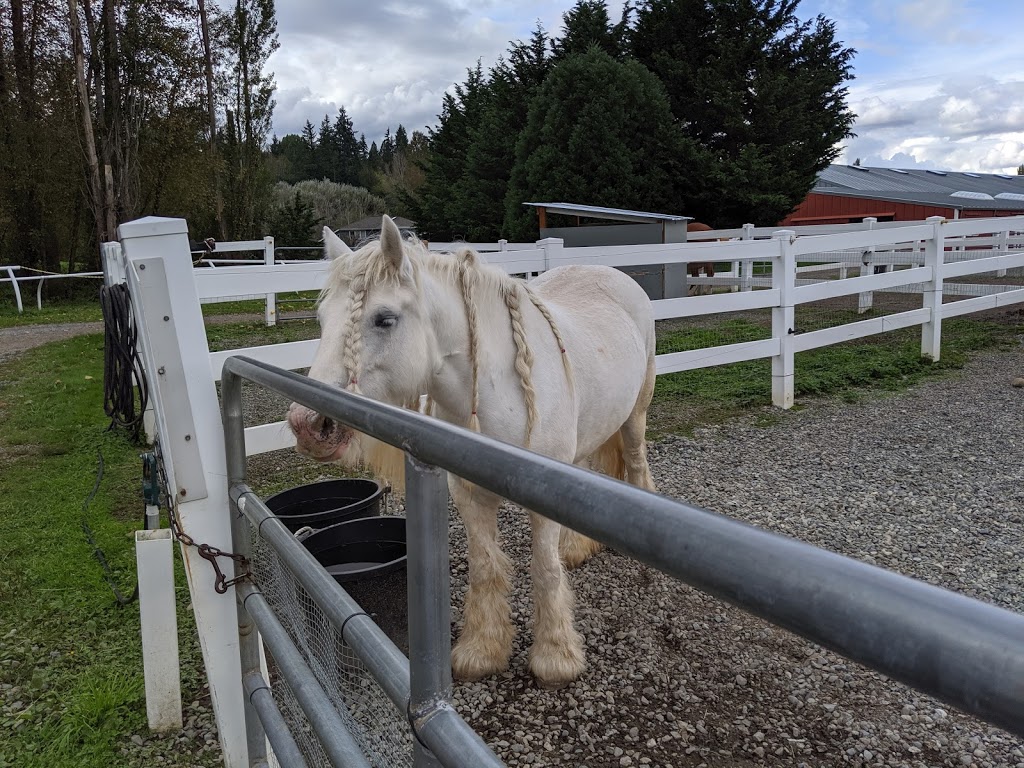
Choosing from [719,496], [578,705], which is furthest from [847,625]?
[719,496]

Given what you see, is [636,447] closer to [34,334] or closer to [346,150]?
[34,334]

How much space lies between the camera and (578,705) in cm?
245

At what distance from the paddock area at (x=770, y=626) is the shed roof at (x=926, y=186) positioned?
20774mm

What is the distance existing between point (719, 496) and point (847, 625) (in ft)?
13.2

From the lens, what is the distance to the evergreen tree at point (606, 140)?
19781 millimetres

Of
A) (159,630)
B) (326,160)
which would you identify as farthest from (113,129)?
(326,160)

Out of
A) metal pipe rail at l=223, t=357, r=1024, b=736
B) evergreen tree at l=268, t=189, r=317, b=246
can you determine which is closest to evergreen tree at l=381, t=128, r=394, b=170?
evergreen tree at l=268, t=189, r=317, b=246

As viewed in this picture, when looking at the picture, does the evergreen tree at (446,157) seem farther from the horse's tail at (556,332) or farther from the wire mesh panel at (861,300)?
the horse's tail at (556,332)

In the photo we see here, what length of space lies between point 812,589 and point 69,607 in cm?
348

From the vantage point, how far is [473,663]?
2.65 meters

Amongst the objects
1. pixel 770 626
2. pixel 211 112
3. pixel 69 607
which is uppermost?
pixel 211 112

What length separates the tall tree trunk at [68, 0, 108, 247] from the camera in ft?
48.6

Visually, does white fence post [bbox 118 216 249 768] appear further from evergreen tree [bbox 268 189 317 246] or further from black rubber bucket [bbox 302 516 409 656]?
evergreen tree [bbox 268 189 317 246]

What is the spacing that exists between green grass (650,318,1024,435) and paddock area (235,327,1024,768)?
2.46 ft
